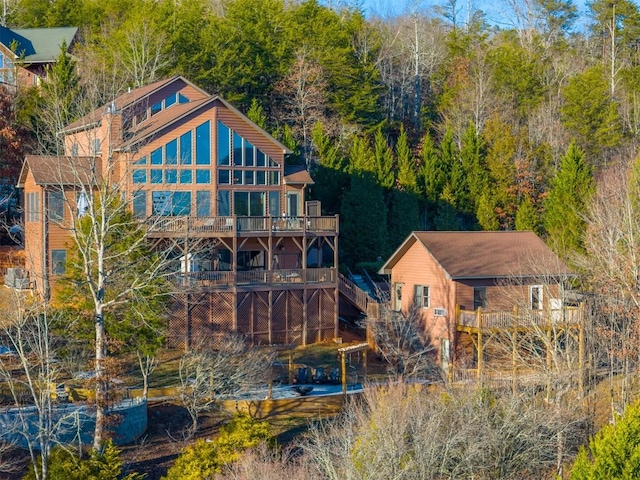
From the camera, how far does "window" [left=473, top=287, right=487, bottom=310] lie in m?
36.0

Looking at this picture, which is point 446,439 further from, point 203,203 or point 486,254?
point 203,203

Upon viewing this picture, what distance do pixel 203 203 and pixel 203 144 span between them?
2460 mm

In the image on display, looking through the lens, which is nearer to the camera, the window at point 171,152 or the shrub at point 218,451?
the shrub at point 218,451

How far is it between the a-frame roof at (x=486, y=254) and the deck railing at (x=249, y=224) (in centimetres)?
330

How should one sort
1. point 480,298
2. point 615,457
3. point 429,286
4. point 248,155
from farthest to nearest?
1. point 248,155
2. point 429,286
3. point 480,298
4. point 615,457

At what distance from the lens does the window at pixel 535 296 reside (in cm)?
3616

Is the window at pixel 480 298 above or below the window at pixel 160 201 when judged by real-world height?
below

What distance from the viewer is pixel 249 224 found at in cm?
3778

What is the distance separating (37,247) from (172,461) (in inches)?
654

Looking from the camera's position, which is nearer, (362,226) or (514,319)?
(514,319)

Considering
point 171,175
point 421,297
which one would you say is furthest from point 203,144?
point 421,297

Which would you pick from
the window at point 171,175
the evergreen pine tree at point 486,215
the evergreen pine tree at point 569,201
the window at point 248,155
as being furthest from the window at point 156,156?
the evergreen pine tree at point 486,215

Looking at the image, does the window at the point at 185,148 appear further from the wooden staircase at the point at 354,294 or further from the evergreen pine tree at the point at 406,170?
the evergreen pine tree at the point at 406,170

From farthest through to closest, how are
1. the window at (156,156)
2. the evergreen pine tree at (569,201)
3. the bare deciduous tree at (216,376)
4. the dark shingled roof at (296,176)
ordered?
the evergreen pine tree at (569,201), the dark shingled roof at (296,176), the window at (156,156), the bare deciduous tree at (216,376)
